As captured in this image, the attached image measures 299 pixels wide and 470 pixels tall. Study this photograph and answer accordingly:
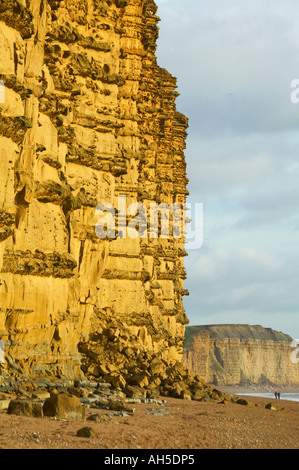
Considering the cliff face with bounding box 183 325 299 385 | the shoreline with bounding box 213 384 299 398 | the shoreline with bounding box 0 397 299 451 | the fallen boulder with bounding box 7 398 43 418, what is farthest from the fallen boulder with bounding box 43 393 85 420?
the shoreline with bounding box 213 384 299 398

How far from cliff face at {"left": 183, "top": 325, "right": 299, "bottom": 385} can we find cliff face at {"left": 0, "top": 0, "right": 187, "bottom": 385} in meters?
92.2

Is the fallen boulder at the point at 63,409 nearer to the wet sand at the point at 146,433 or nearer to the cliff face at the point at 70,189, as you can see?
the wet sand at the point at 146,433

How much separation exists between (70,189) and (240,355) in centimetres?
11872

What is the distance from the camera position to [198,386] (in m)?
22.6

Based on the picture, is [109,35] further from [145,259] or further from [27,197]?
[145,259]

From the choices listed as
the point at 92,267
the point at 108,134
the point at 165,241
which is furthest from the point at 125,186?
the point at 165,241

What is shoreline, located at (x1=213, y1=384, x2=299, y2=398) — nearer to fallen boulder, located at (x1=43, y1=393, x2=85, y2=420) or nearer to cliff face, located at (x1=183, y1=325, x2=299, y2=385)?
cliff face, located at (x1=183, y1=325, x2=299, y2=385)

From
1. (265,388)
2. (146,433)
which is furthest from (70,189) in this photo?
(265,388)

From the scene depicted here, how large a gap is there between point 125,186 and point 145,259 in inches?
225

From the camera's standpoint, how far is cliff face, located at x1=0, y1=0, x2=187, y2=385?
14.1m

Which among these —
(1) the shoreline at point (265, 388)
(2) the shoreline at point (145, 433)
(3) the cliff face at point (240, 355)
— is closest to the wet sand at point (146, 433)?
(2) the shoreline at point (145, 433)

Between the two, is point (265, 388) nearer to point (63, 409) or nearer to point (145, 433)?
point (63, 409)

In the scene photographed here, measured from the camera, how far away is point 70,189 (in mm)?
17922

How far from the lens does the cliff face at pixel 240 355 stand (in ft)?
406
